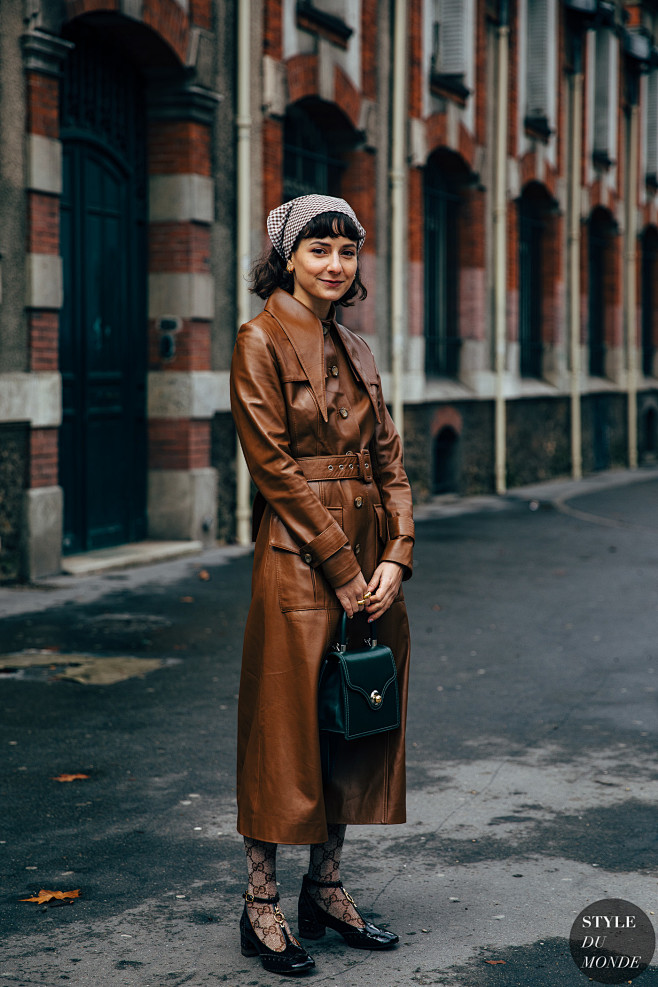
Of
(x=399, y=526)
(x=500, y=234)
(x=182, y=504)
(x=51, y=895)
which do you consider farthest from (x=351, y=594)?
(x=500, y=234)

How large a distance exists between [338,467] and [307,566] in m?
0.30

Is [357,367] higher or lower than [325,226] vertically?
lower

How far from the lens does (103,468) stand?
11461 millimetres

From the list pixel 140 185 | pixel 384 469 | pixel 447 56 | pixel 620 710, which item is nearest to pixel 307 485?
Result: pixel 384 469

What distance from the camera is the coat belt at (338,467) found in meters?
3.62

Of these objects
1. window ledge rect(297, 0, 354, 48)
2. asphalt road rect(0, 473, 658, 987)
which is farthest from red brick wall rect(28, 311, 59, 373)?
window ledge rect(297, 0, 354, 48)

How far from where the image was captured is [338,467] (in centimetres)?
367

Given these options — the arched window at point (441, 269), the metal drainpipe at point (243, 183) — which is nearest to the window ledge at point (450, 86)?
the arched window at point (441, 269)

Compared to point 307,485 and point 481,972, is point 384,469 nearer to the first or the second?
point 307,485

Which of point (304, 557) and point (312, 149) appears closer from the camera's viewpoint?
point (304, 557)

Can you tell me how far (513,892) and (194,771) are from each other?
1.70 metres

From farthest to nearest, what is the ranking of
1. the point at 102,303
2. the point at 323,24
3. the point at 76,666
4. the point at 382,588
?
the point at 323,24 < the point at 102,303 < the point at 76,666 < the point at 382,588

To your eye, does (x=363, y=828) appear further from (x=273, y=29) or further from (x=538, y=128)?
(x=538, y=128)

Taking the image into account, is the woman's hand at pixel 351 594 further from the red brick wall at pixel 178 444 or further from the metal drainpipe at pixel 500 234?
the metal drainpipe at pixel 500 234
